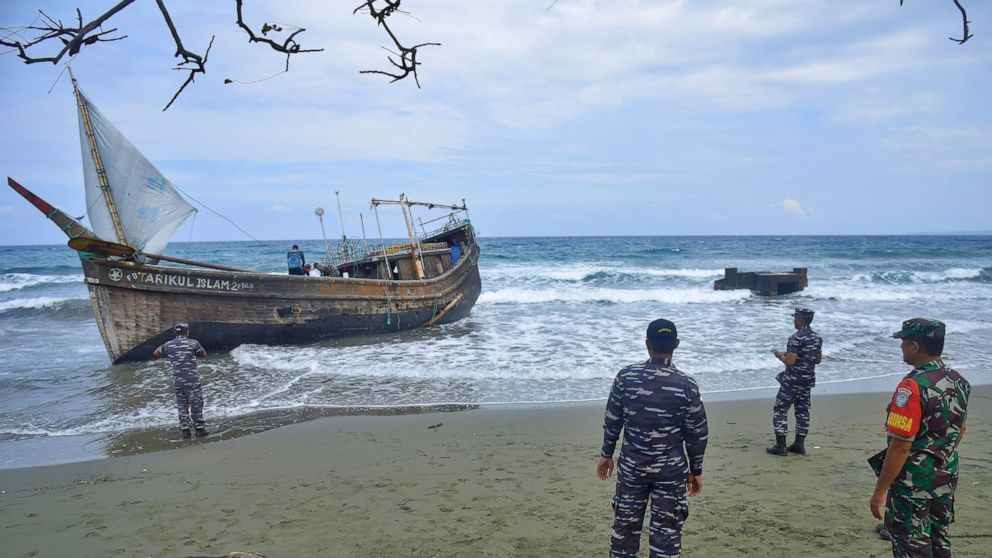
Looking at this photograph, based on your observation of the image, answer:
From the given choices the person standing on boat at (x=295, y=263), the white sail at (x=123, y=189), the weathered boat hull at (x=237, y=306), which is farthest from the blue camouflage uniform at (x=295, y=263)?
the white sail at (x=123, y=189)

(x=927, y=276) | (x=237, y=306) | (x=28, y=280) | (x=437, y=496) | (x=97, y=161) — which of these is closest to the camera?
(x=437, y=496)

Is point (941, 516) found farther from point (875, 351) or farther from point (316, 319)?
point (316, 319)

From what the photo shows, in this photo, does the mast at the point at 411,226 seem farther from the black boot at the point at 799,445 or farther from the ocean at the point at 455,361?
the black boot at the point at 799,445

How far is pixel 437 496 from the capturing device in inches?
219

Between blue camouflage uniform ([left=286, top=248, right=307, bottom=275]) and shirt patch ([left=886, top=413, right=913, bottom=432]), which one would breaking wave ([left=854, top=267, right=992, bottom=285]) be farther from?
shirt patch ([left=886, top=413, right=913, bottom=432])

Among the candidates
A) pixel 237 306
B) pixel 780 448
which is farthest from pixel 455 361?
pixel 780 448

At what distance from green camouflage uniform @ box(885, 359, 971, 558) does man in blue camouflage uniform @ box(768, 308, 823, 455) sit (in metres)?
3.14

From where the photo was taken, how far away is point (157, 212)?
12.9 m

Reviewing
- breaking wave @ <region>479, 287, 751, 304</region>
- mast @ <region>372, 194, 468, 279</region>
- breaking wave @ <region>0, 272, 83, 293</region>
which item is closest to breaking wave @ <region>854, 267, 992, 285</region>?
breaking wave @ <region>479, 287, 751, 304</region>

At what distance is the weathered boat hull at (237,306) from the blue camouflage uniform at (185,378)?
555 cm

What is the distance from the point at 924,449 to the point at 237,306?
13466mm

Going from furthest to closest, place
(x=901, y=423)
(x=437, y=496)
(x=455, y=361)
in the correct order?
1. (x=455, y=361)
2. (x=437, y=496)
3. (x=901, y=423)

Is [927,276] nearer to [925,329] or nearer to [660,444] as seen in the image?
[925,329]

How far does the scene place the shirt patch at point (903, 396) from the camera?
3104 mm
